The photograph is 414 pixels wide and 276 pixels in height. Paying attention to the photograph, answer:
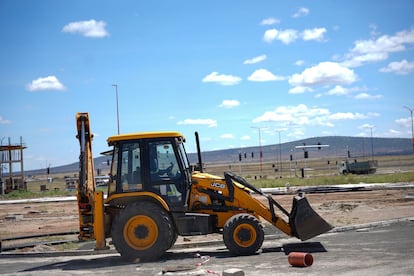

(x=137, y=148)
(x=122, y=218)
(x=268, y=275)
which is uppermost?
(x=137, y=148)

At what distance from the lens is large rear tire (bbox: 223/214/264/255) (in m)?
11.7

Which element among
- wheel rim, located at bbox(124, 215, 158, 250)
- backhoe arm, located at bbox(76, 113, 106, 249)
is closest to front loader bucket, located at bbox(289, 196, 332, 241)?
wheel rim, located at bbox(124, 215, 158, 250)

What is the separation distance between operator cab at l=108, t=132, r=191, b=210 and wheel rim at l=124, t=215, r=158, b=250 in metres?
0.64

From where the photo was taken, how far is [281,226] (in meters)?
12.3

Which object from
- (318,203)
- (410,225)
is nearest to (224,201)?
(410,225)

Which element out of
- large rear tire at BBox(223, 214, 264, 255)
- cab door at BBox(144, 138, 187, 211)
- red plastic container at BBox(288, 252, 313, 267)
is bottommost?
red plastic container at BBox(288, 252, 313, 267)

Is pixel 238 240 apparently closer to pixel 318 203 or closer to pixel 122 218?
pixel 122 218

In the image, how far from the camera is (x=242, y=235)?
11.8 metres

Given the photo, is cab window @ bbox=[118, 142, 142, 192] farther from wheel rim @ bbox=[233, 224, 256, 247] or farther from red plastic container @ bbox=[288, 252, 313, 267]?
red plastic container @ bbox=[288, 252, 313, 267]

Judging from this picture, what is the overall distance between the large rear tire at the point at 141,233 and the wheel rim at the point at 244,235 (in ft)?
4.79

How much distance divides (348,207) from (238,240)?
1194 centimetres

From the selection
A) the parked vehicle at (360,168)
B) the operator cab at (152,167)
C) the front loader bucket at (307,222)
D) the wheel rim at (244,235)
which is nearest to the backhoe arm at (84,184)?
the operator cab at (152,167)

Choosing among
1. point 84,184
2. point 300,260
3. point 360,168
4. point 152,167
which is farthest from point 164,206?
point 360,168

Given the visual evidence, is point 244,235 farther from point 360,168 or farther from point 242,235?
point 360,168
